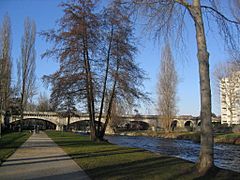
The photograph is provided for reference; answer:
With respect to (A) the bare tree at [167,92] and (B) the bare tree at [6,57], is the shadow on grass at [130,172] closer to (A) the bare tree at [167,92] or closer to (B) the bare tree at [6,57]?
(B) the bare tree at [6,57]

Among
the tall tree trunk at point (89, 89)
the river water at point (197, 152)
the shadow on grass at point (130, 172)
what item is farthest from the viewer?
the tall tree trunk at point (89, 89)

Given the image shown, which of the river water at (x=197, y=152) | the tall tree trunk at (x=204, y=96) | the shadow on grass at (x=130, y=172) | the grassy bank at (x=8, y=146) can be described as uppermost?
the tall tree trunk at (x=204, y=96)

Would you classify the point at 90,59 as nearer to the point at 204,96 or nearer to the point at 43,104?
the point at 204,96

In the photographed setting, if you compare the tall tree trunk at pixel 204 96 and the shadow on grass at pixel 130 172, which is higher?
the tall tree trunk at pixel 204 96

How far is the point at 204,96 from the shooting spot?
386 inches

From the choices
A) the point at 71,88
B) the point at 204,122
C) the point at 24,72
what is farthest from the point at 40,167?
the point at 24,72

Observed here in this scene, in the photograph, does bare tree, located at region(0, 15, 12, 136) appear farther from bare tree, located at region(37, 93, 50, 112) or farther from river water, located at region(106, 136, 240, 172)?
bare tree, located at region(37, 93, 50, 112)

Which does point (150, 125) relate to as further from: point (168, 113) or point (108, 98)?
point (108, 98)

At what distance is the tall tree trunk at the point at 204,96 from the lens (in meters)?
9.61

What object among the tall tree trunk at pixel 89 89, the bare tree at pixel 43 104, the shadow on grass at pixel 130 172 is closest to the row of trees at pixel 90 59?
the tall tree trunk at pixel 89 89

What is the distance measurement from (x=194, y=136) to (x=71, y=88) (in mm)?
26586

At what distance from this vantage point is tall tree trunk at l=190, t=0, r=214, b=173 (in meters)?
9.61

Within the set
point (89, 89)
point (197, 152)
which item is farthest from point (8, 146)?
point (197, 152)

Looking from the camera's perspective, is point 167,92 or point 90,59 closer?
point 90,59
